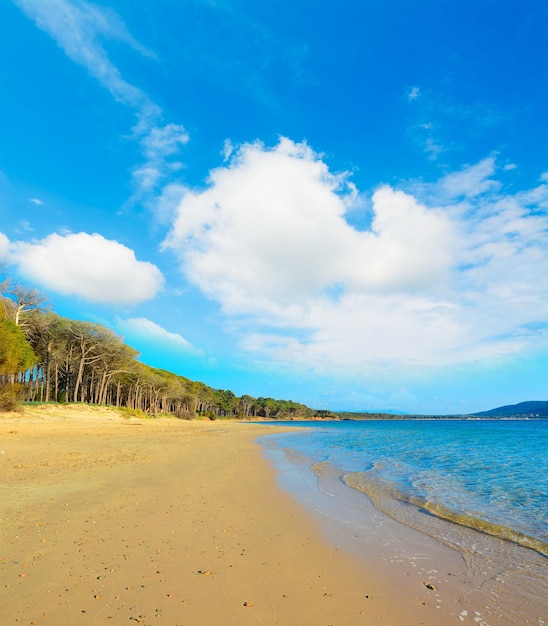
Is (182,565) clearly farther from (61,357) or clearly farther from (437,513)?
(61,357)

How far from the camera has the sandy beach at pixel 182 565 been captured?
4.60m

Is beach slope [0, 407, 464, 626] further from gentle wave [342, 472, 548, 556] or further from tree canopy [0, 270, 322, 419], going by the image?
tree canopy [0, 270, 322, 419]

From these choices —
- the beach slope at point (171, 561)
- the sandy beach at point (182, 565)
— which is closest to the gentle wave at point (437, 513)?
the sandy beach at point (182, 565)

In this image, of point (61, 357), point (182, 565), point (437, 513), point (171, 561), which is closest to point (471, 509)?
point (437, 513)

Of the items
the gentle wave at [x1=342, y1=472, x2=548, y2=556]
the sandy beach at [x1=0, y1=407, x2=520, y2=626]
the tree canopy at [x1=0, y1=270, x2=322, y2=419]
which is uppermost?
the tree canopy at [x1=0, y1=270, x2=322, y2=419]

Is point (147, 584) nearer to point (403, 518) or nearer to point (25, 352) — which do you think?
point (403, 518)

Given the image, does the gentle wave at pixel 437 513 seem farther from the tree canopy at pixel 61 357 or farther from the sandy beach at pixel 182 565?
the tree canopy at pixel 61 357

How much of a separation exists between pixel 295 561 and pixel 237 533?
5.55ft

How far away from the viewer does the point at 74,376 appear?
222 feet

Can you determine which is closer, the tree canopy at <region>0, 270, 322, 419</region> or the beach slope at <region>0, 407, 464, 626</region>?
the beach slope at <region>0, 407, 464, 626</region>

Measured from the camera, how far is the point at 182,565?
588cm

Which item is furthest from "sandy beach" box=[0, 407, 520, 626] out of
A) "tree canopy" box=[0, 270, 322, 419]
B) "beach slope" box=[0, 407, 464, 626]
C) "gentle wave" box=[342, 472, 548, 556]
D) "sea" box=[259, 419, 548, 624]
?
"tree canopy" box=[0, 270, 322, 419]

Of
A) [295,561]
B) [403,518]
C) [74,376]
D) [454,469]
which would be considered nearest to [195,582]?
[295,561]

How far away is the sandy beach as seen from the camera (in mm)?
4598
